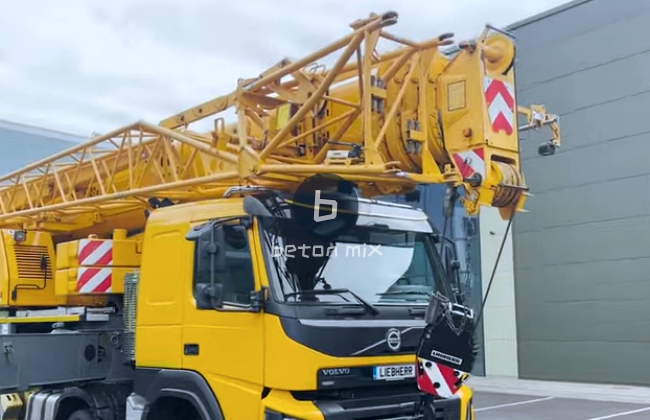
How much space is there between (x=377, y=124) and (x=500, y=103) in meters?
0.87

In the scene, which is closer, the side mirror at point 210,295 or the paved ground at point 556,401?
the side mirror at point 210,295

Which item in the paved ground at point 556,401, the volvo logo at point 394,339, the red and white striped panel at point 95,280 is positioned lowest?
the paved ground at point 556,401

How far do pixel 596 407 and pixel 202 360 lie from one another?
9.41 metres

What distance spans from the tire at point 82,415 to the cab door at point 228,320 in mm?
1834

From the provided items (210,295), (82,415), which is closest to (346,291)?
(210,295)

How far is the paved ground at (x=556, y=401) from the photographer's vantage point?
38.9 feet

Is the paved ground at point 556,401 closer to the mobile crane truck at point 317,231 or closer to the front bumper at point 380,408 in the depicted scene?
the front bumper at point 380,408

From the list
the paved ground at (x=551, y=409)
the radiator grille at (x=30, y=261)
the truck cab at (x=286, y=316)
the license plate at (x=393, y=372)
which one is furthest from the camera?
the paved ground at (x=551, y=409)

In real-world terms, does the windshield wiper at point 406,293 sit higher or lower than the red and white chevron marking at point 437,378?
higher

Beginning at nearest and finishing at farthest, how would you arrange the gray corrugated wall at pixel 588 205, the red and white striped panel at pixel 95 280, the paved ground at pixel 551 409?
the red and white striped panel at pixel 95 280
the paved ground at pixel 551 409
the gray corrugated wall at pixel 588 205

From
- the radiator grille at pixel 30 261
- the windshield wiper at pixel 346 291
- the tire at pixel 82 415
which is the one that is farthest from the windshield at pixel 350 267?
the radiator grille at pixel 30 261

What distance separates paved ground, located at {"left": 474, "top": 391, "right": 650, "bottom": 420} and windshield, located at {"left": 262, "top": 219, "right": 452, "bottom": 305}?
271 inches

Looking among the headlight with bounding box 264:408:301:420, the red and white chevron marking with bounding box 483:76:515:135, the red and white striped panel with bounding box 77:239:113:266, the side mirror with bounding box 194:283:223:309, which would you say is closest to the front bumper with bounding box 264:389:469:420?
the headlight with bounding box 264:408:301:420

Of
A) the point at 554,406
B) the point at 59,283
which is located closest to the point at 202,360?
the point at 59,283
